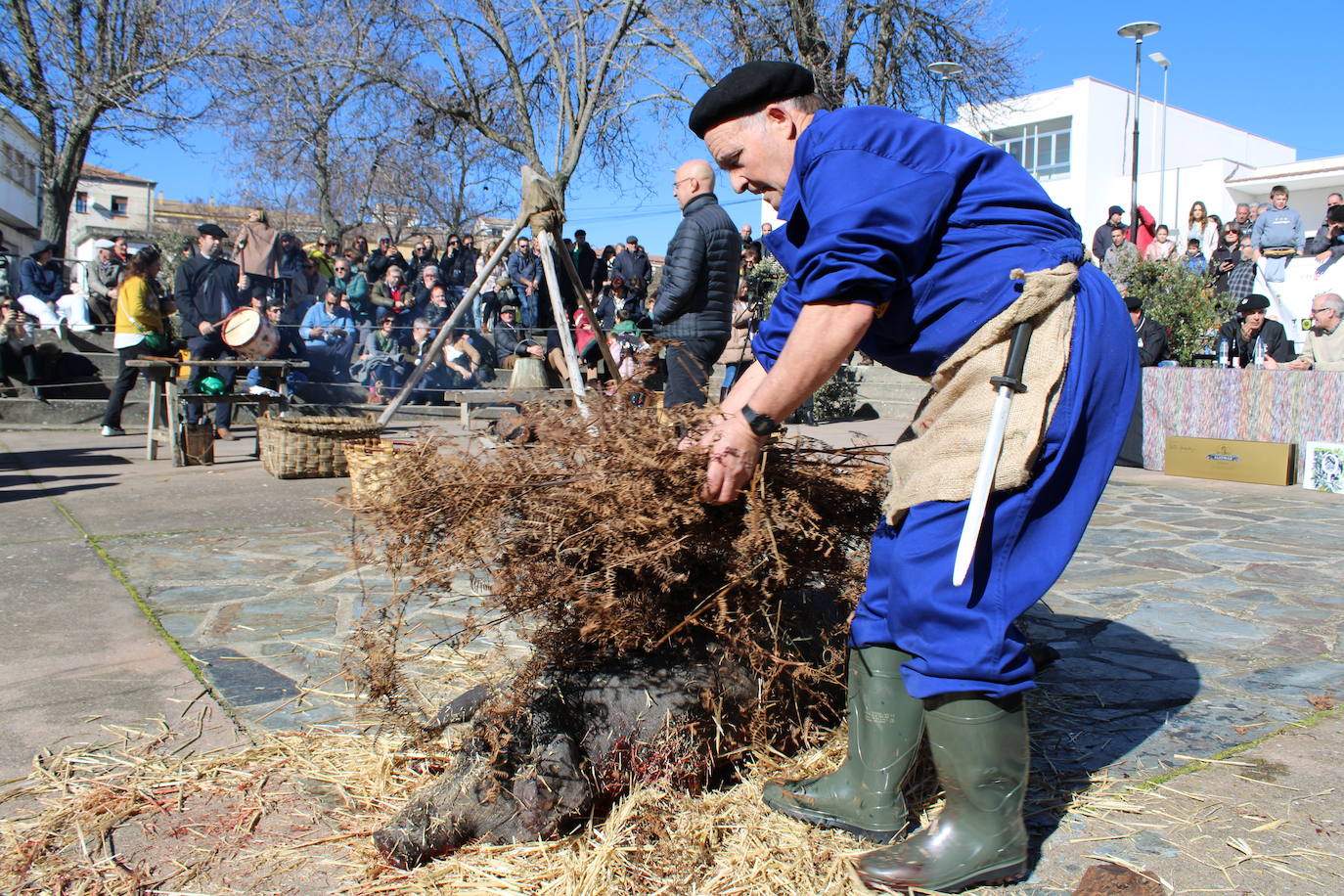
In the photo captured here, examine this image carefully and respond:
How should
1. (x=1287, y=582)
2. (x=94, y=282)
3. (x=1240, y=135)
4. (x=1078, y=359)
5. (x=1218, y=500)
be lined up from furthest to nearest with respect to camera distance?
(x=1240, y=135) < (x=94, y=282) < (x=1218, y=500) < (x=1287, y=582) < (x=1078, y=359)

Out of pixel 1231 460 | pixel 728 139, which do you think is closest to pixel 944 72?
pixel 1231 460

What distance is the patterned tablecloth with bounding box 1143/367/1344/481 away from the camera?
859 cm

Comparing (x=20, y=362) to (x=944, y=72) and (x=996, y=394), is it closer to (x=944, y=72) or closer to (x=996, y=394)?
(x=996, y=394)

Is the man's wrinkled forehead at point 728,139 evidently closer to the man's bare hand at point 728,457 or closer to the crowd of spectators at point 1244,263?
the man's bare hand at point 728,457

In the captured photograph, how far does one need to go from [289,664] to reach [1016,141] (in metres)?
46.1

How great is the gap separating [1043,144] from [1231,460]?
3837 centimetres

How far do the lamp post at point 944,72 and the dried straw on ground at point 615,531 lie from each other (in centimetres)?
2151

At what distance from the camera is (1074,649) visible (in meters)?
3.83

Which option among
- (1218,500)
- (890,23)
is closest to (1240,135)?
(890,23)

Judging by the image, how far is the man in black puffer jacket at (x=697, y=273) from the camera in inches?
228

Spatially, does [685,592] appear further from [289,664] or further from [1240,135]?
[1240,135]

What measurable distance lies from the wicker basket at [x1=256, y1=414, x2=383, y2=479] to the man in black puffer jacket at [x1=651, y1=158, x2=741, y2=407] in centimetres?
294

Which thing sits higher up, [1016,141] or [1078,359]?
[1016,141]

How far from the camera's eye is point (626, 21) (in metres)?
21.2
